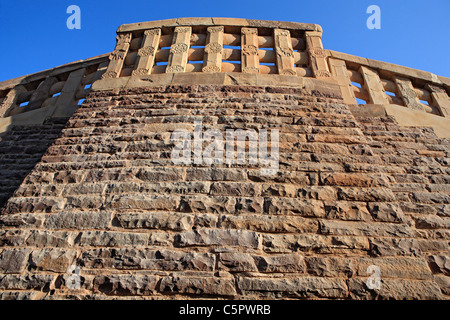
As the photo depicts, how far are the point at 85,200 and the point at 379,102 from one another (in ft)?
18.4

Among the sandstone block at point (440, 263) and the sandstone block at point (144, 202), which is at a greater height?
the sandstone block at point (144, 202)

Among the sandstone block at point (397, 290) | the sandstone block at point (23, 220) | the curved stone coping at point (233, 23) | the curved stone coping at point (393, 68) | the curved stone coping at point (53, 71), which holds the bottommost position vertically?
the sandstone block at point (397, 290)

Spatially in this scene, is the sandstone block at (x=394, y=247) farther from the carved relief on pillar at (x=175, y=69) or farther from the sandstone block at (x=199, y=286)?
the carved relief on pillar at (x=175, y=69)

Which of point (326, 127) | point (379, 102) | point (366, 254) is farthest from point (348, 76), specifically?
point (366, 254)

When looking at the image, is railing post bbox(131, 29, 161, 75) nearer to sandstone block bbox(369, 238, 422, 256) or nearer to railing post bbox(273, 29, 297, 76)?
railing post bbox(273, 29, 297, 76)

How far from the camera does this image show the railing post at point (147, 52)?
4.76 metres

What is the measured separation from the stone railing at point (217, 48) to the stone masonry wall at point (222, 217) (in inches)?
47.2

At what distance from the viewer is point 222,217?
2.61 m

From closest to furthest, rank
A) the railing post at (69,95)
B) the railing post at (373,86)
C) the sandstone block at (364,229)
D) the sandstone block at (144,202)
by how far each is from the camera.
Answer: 1. the sandstone block at (364,229)
2. the sandstone block at (144,202)
3. the railing post at (373,86)
4. the railing post at (69,95)

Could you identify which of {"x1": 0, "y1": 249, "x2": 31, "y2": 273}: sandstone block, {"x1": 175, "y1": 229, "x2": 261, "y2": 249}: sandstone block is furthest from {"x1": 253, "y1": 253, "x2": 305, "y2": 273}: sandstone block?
{"x1": 0, "y1": 249, "x2": 31, "y2": 273}: sandstone block

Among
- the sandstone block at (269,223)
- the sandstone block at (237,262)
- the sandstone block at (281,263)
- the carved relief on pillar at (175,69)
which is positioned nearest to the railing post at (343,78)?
the carved relief on pillar at (175,69)

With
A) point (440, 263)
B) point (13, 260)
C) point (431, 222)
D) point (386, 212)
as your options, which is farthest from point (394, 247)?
point (13, 260)

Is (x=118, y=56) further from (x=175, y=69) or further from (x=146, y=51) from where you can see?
(x=175, y=69)

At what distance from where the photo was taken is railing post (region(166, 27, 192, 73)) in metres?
4.71
